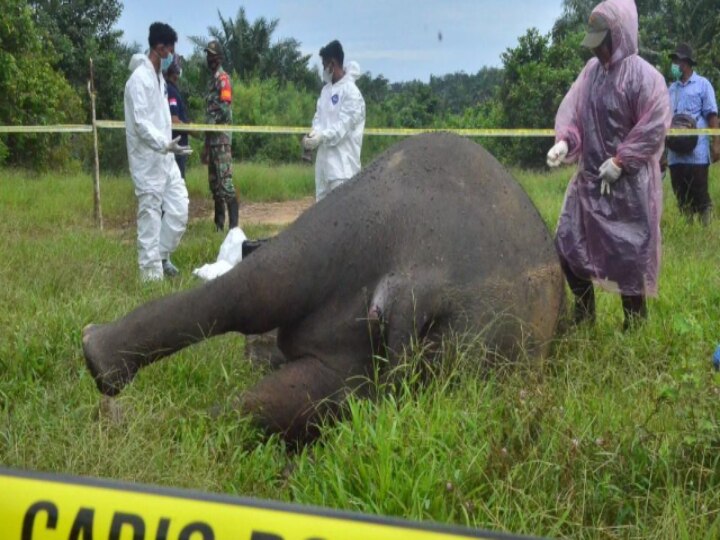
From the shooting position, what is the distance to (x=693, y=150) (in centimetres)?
916

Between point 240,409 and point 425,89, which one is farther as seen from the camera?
point 425,89

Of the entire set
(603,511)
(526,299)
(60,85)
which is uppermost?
(60,85)

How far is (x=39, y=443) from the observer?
11.4 feet

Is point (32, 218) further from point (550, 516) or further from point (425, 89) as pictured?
point (425, 89)

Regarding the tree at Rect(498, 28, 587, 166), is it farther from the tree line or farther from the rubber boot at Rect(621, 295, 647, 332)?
the rubber boot at Rect(621, 295, 647, 332)

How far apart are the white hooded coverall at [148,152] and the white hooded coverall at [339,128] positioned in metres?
1.34

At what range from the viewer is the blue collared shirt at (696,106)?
30.2 ft

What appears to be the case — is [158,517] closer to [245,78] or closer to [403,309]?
[403,309]

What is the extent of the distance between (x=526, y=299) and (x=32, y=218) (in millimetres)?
7452

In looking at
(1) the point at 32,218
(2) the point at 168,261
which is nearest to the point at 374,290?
(2) the point at 168,261

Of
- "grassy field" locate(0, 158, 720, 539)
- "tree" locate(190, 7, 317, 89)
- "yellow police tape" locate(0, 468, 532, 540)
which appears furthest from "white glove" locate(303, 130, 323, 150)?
"tree" locate(190, 7, 317, 89)

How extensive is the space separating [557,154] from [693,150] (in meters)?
4.60

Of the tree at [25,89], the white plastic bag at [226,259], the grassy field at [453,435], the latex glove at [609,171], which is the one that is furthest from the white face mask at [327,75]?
the tree at [25,89]

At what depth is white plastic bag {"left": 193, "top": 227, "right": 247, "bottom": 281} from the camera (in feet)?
23.0
